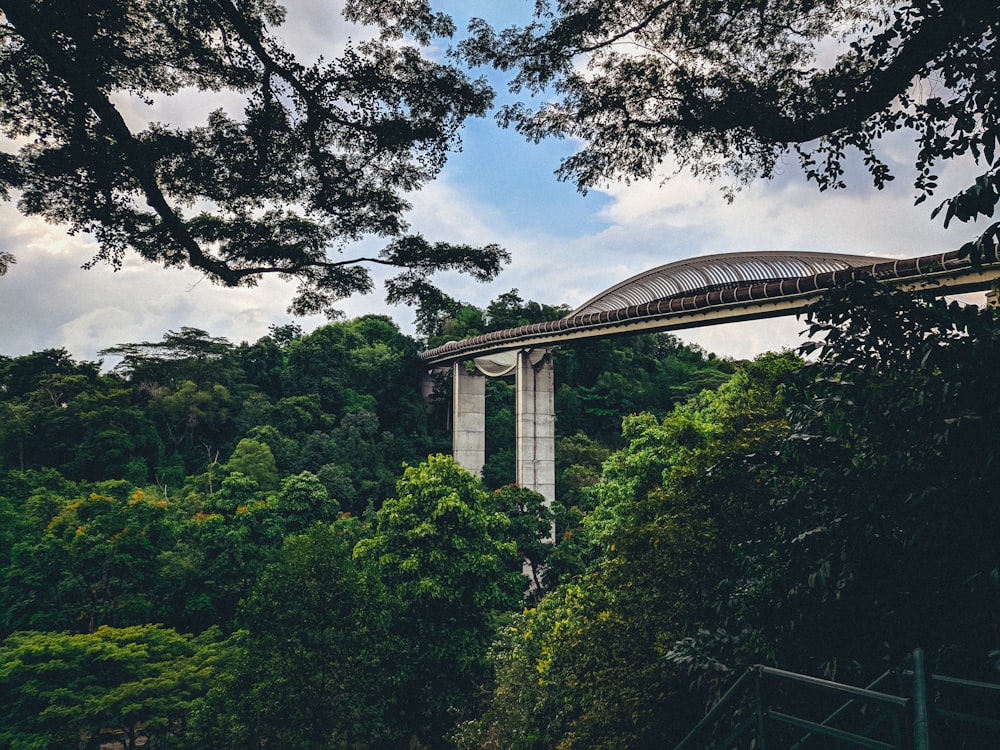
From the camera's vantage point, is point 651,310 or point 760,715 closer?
point 760,715

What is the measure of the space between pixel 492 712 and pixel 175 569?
11.8 m

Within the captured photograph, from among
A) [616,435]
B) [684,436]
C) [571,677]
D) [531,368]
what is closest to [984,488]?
[571,677]

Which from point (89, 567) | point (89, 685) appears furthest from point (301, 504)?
point (89, 685)

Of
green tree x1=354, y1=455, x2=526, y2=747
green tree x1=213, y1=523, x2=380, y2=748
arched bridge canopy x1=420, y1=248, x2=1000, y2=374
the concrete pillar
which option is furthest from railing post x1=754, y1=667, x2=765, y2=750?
the concrete pillar

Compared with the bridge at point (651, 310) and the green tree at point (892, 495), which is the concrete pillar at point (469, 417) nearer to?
the bridge at point (651, 310)

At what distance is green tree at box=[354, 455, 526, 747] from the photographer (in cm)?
1708

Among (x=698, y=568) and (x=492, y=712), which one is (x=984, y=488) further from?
(x=492, y=712)

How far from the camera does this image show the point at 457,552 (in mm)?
17922

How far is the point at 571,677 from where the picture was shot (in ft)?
33.7

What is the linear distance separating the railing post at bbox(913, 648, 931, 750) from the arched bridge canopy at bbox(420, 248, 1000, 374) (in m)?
13.9

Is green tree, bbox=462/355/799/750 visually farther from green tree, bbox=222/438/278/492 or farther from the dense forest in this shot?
green tree, bbox=222/438/278/492

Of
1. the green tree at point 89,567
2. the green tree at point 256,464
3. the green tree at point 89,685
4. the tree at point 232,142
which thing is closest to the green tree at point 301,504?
the green tree at point 89,567

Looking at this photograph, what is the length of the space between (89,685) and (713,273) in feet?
72.1

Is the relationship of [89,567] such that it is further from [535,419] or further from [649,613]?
[535,419]
